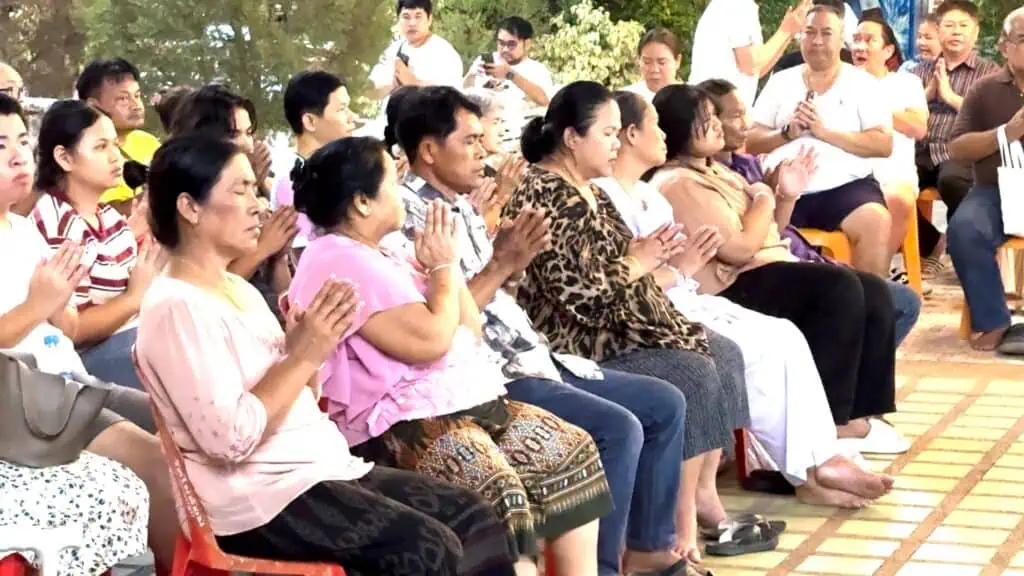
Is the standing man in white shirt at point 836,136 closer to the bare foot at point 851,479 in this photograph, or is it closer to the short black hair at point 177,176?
the bare foot at point 851,479

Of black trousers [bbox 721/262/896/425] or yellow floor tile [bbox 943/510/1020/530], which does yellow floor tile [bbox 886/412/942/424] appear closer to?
black trousers [bbox 721/262/896/425]

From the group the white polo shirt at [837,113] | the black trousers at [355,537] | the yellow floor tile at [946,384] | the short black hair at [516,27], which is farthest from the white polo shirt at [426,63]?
the black trousers at [355,537]

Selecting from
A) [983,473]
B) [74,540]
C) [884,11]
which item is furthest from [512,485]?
[884,11]

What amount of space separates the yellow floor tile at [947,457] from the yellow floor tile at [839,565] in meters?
1.17

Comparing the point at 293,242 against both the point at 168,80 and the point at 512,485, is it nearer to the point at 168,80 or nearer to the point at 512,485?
the point at 512,485

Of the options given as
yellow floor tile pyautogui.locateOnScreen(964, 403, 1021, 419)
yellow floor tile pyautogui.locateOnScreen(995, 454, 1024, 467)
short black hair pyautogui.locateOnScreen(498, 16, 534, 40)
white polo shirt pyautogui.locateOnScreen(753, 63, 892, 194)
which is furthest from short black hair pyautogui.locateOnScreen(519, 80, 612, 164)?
short black hair pyautogui.locateOnScreen(498, 16, 534, 40)

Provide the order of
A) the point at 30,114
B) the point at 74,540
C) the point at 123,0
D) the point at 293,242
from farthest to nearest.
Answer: the point at 123,0 < the point at 30,114 < the point at 293,242 < the point at 74,540

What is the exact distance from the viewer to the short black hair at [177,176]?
342 cm

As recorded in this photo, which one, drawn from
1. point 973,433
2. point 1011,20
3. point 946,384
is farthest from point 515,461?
point 1011,20

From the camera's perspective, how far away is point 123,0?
27.9ft

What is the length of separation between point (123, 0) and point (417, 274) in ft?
16.2

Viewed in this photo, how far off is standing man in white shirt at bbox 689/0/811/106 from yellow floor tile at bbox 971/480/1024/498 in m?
3.52

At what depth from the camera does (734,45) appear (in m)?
8.73

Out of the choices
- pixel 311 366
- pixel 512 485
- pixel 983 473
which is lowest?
pixel 983 473
